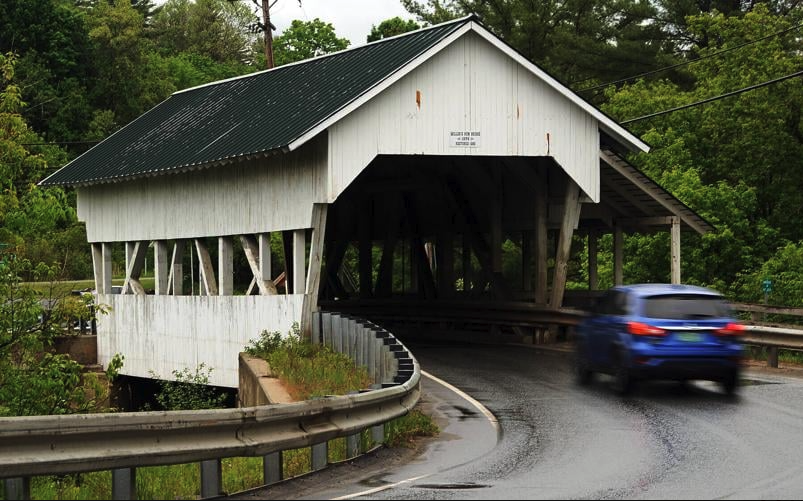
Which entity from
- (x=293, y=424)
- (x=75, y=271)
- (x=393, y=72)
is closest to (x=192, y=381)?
(x=393, y=72)

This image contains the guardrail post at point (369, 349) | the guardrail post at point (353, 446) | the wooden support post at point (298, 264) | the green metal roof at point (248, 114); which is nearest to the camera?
the guardrail post at point (353, 446)

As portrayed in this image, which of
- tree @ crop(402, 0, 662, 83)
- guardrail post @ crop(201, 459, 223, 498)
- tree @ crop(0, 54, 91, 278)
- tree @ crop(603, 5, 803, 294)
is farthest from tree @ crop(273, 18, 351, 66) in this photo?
guardrail post @ crop(201, 459, 223, 498)

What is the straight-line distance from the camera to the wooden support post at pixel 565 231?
28109 mm

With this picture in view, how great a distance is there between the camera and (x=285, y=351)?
2305cm

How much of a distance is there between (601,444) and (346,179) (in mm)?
11695

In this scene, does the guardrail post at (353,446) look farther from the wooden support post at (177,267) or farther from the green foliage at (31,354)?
the wooden support post at (177,267)

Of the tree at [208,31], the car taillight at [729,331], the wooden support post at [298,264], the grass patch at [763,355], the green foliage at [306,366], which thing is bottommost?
the grass patch at [763,355]

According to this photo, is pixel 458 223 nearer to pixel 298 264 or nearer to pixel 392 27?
pixel 298 264

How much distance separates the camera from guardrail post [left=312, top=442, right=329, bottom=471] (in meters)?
12.2

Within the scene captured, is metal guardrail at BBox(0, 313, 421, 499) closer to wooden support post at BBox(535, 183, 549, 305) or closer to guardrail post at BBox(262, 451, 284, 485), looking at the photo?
guardrail post at BBox(262, 451, 284, 485)

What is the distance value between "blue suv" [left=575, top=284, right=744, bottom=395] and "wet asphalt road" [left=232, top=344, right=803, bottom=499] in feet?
1.20

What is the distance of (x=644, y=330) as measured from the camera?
17766 mm

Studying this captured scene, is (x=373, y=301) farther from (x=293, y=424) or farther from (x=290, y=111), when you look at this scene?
(x=293, y=424)

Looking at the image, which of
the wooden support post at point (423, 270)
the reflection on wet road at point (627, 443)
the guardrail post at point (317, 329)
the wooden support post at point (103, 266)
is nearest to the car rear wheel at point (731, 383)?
the reflection on wet road at point (627, 443)
